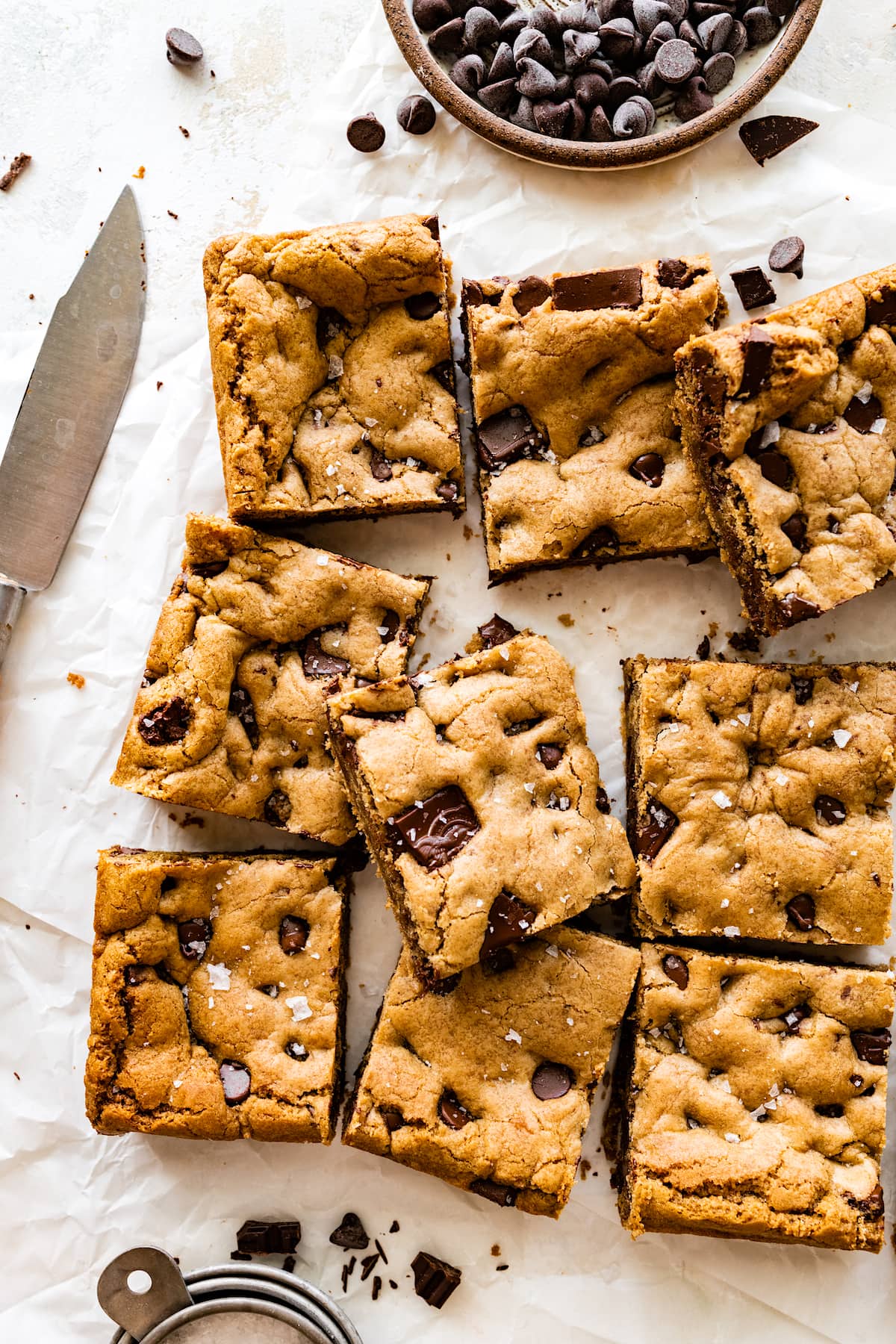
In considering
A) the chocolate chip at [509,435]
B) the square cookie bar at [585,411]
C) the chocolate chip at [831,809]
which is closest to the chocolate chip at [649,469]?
the square cookie bar at [585,411]

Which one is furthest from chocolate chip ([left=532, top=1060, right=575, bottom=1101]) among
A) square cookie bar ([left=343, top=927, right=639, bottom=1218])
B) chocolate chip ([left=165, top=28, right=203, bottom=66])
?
chocolate chip ([left=165, top=28, right=203, bottom=66])

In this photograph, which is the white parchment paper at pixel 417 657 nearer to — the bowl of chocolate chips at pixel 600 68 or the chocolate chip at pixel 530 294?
the bowl of chocolate chips at pixel 600 68

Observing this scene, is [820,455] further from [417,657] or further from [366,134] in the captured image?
[366,134]

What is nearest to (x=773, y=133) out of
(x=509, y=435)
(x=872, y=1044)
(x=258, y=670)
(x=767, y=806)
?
(x=509, y=435)

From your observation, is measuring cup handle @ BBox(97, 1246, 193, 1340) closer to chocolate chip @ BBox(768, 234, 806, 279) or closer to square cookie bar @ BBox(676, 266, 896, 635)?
square cookie bar @ BBox(676, 266, 896, 635)

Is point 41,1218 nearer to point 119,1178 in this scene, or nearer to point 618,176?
point 119,1178

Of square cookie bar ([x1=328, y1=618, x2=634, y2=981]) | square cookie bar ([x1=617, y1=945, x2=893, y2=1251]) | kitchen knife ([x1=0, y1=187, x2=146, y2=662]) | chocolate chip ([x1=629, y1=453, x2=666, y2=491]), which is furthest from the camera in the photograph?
kitchen knife ([x1=0, y1=187, x2=146, y2=662])
